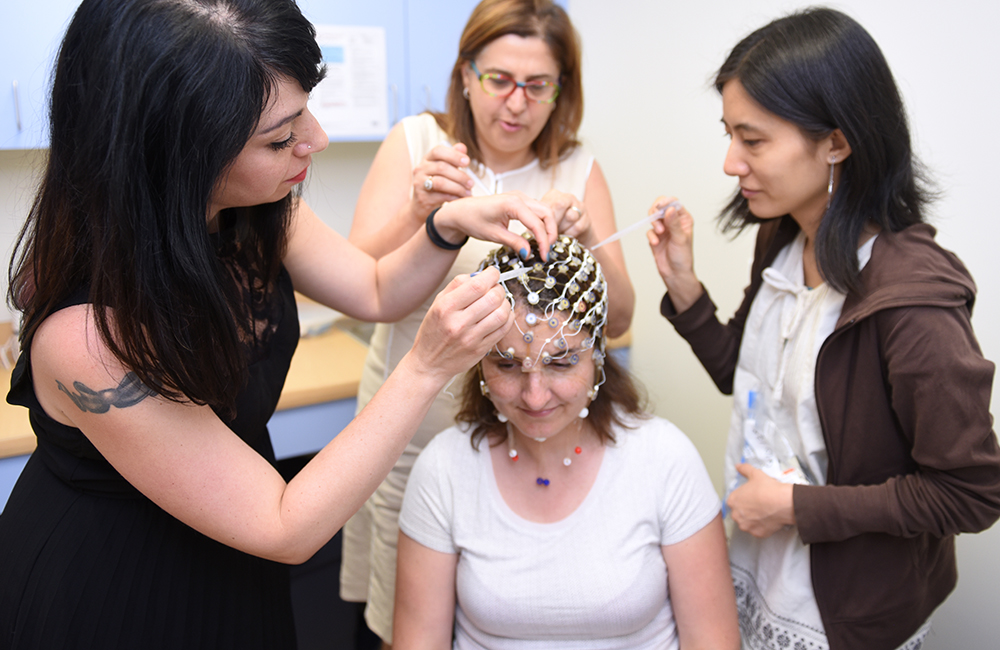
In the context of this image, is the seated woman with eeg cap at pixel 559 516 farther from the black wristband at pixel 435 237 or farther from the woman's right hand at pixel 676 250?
the woman's right hand at pixel 676 250

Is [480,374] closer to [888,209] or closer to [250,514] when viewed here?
[250,514]

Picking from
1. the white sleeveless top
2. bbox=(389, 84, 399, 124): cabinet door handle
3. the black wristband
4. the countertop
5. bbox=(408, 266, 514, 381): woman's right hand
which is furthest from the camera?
bbox=(389, 84, 399, 124): cabinet door handle

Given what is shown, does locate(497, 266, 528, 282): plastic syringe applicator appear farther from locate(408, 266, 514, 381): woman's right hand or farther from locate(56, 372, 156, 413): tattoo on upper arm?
locate(56, 372, 156, 413): tattoo on upper arm

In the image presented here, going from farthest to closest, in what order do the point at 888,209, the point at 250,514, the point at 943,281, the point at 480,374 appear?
the point at 480,374 < the point at 888,209 < the point at 943,281 < the point at 250,514

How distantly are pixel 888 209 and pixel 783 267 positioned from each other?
0.26 meters

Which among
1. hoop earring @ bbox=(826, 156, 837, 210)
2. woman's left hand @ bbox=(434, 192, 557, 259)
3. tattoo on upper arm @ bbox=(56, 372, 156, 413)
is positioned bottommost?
tattoo on upper arm @ bbox=(56, 372, 156, 413)

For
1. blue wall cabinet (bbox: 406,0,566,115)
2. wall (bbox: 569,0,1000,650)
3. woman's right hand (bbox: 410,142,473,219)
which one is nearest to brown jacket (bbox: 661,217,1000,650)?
wall (bbox: 569,0,1000,650)

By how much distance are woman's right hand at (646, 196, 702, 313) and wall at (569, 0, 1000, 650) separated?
0.67 m

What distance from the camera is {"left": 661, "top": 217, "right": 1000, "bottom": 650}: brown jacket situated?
3.93ft

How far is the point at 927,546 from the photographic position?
1381 mm

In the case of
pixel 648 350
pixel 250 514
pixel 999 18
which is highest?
pixel 999 18

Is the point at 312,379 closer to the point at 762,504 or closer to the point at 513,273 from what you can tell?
the point at 513,273

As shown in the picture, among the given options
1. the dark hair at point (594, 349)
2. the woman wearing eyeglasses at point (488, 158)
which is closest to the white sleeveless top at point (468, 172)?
the woman wearing eyeglasses at point (488, 158)

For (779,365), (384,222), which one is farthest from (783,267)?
(384,222)
